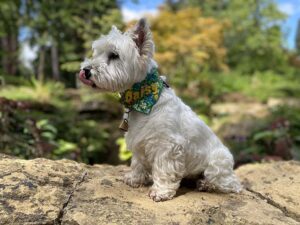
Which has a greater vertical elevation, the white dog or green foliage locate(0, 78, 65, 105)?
the white dog

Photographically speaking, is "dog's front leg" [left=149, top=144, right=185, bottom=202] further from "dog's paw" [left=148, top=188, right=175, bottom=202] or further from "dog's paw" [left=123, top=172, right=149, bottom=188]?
"dog's paw" [left=123, top=172, right=149, bottom=188]

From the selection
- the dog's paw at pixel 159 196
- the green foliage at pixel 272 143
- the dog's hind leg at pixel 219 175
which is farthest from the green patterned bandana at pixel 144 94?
the green foliage at pixel 272 143

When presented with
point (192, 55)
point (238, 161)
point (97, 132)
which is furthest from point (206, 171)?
point (192, 55)

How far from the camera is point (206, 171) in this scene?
12.2 ft

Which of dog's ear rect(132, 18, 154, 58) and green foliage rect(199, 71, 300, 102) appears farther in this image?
green foliage rect(199, 71, 300, 102)

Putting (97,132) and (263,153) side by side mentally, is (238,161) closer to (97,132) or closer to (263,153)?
(263,153)

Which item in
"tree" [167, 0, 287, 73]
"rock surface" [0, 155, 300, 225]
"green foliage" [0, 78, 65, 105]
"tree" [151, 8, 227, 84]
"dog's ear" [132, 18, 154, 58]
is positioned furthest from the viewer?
"tree" [167, 0, 287, 73]

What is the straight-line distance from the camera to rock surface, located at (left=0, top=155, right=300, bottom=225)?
2.94 m

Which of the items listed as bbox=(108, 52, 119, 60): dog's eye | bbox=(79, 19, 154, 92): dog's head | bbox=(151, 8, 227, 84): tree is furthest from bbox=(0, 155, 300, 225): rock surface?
bbox=(151, 8, 227, 84): tree

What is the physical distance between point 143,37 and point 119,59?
0.89 ft

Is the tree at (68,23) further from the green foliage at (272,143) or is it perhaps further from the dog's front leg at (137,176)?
the dog's front leg at (137,176)

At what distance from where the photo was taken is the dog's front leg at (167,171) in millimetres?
3367

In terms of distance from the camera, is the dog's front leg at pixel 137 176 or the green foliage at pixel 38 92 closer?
the dog's front leg at pixel 137 176

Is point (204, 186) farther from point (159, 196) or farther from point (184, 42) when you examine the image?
point (184, 42)
